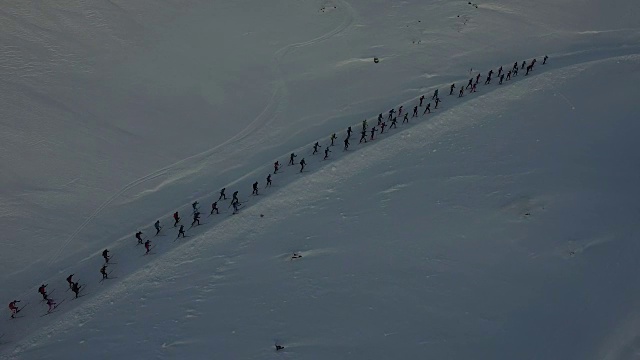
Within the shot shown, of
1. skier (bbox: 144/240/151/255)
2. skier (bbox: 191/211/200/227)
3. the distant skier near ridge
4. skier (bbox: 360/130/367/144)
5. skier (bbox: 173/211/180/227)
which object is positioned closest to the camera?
skier (bbox: 144/240/151/255)

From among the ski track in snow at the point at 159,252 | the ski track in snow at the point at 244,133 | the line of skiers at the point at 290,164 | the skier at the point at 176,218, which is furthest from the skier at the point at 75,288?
the skier at the point at 176,218

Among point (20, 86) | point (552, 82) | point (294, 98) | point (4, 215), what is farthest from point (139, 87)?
point (552, 82)

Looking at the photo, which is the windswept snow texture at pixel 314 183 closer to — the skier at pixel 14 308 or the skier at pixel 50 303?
the skier at pixel 50 303

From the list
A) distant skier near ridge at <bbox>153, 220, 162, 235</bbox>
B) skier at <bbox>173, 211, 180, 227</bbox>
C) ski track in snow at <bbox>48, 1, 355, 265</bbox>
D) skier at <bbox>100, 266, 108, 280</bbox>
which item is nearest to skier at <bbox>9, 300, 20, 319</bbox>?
ski track in snow at <bbox>48, 1, 355, 265</bbox>

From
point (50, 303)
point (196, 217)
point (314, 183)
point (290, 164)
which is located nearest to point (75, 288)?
point (50, 303)

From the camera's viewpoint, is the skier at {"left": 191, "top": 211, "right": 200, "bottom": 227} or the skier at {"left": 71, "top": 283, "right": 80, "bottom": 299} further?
the skier at {"left": 191, "top": 211, "right": 200, "bottom": 227}

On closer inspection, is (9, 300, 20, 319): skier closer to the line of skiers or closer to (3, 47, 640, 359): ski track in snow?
the line of skiers

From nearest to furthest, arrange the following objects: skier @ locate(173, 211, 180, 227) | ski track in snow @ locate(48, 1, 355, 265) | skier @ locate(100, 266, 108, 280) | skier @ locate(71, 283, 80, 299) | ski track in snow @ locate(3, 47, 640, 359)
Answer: ski track in snow @ locate(3, 47, 640, 359), skier @ locate(71, 283, 80, 299), skier @ locate(100, 266, 108, 280), skier @ locate(173, 211, 180, 227), ski track in snow @ locate(48, 1, 355, 265)
